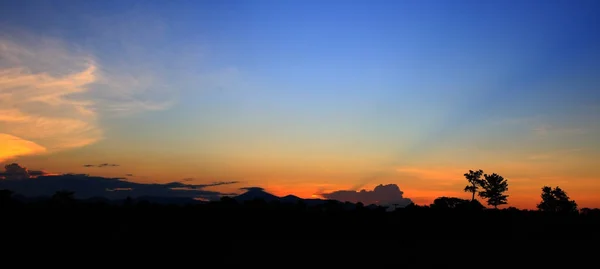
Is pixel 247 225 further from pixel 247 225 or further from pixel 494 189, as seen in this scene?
pixel 494 189

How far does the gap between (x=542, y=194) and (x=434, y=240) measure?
82.2 m

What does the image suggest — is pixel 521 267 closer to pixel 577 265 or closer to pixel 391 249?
pixel 577 265

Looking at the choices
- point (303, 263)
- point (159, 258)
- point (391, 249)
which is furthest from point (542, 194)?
point (159, 258)

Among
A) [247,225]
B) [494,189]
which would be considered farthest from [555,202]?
[247,225]

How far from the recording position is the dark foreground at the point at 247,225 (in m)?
31.8

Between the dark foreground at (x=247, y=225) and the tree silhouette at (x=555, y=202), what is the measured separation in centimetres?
5614

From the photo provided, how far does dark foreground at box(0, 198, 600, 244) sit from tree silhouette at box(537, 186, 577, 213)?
56136mm

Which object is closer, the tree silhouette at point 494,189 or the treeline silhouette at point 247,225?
the treeline silhouette at point 247,225

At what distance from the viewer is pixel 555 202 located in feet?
331

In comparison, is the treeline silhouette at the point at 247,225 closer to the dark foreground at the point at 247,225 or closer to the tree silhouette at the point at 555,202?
the dark foreground at the point at 247,225

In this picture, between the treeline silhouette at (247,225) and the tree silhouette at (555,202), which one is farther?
the tree silhouette at (555,202)

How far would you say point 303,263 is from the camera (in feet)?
93.8

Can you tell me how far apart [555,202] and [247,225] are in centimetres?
9291

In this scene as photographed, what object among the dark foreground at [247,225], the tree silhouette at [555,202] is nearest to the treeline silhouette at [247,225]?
the dark foreground at [247,225]
